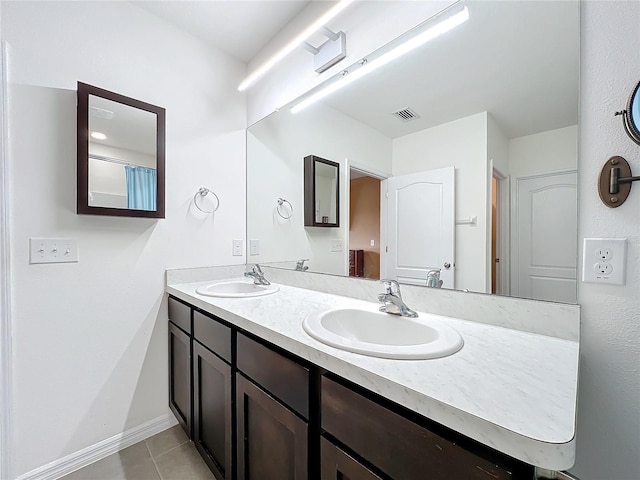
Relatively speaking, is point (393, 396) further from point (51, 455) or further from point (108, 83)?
point (108, 83)

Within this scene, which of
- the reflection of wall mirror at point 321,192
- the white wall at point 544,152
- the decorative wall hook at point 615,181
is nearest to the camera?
the decorative wall hook at point 615,181

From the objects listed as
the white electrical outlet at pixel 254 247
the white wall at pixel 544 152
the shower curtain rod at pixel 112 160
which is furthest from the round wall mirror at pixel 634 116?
the shower curtain rod at pixel 112 160

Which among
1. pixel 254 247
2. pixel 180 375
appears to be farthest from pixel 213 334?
A: pixel 254 247

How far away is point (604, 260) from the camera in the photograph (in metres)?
0.79

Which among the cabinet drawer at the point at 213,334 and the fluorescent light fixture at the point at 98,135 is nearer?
the cabinet drawer at the point at 213,334

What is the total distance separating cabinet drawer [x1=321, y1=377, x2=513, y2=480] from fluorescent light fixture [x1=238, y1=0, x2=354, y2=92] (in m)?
1.66

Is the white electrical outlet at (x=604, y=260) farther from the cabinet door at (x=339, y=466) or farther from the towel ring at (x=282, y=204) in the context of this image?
the towel ring at (x=282, y=204)

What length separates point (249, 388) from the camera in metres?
1.02

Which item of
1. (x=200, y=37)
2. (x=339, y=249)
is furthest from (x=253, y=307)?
(x=200, y=37)

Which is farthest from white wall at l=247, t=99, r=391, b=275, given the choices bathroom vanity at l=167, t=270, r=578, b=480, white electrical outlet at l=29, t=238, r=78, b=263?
white electrical outlet at l=29, t=238, r=78, b=263

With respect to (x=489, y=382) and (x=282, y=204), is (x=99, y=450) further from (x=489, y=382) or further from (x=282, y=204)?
(x=489, y=382)

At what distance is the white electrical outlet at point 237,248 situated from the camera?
6.76ft

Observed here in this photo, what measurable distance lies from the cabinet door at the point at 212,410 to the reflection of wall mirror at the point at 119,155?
86 centimetres

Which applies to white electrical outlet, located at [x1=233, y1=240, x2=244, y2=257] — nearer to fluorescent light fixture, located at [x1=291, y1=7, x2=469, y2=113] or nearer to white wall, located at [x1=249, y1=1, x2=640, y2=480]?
fluorescent light fixture, located at [x1=291, y1=7, x2=469, y2=113]
